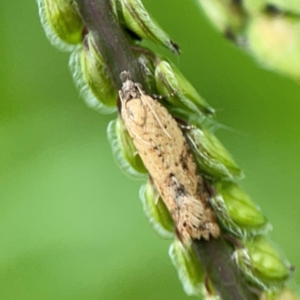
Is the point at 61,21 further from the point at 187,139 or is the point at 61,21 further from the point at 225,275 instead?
the point at 225,275

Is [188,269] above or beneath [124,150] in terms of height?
beneath

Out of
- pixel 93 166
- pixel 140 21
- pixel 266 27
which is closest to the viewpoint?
pixel 140 21

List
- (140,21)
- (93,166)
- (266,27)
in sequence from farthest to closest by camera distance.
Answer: (93,166), (266,27), (140,21)

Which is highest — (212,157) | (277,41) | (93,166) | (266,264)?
(93,166)

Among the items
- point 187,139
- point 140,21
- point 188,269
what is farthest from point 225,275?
point 140,21

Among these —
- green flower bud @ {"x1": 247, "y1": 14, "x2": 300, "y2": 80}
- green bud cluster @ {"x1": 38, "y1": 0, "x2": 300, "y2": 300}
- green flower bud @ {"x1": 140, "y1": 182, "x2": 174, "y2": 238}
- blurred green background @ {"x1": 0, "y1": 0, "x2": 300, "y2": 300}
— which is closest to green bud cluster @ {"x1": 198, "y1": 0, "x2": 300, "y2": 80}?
green flower bud @ {"x1": 247, "y1": 14, "x2": 300, "y2": 80}

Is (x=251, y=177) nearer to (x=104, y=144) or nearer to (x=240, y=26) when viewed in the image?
(x=104, y=144)

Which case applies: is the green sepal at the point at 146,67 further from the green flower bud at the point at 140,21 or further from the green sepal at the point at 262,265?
the green sepal at the point at 262,265
